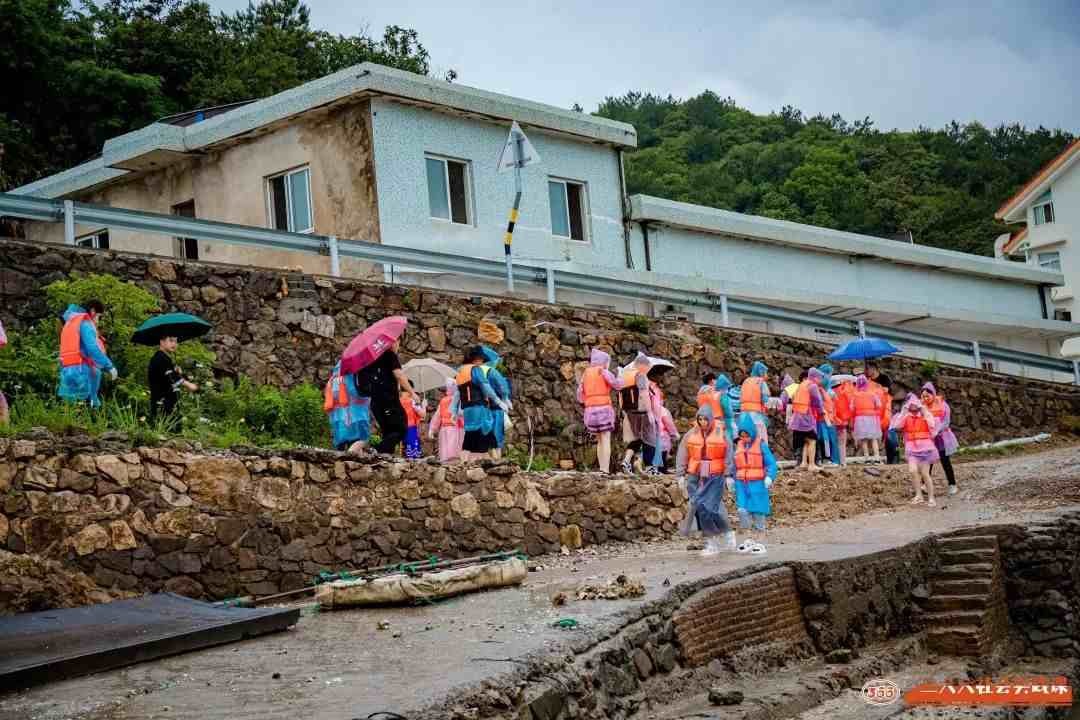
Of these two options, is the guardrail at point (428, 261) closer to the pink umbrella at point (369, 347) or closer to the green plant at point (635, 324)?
the green plant at point (635, 324)

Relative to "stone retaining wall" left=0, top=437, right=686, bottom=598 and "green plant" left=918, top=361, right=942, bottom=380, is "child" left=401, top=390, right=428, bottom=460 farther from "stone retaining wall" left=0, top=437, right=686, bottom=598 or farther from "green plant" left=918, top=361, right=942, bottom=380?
"green plant" left=918, top=361, right=942, bottom=380

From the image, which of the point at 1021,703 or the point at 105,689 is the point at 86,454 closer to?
A: the point at 105,689

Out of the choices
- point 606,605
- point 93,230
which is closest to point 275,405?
point 606,605

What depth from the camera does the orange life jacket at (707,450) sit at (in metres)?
16.0

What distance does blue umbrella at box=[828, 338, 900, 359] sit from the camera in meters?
26.5

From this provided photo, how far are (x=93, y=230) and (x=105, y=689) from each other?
62.4ft

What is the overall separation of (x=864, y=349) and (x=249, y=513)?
49.9ft

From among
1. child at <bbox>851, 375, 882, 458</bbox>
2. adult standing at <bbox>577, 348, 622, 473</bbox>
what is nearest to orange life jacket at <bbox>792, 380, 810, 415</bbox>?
child at <bbox>851, 375, 882, 458</bbox>

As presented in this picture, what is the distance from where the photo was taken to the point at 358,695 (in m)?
9.33

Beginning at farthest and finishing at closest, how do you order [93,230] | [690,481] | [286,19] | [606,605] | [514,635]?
[286,19] < [93,230] < [690,481] < [606,605] < [514,635]

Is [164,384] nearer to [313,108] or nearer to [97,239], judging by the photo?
[313,108]

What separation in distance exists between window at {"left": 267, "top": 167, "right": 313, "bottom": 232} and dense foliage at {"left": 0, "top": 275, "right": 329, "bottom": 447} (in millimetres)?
7373

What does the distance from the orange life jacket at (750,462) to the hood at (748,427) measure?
3.4 inches

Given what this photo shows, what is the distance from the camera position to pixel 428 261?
22406 mm
